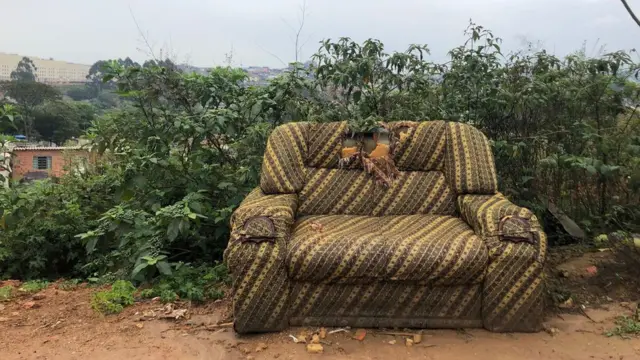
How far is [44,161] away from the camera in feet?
20.9

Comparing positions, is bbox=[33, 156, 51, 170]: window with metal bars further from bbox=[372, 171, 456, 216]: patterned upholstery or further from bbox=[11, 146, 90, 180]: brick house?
bbox=[372, 171, 456, 216]: patterned upholstery

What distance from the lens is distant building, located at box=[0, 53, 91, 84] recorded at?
450 inches

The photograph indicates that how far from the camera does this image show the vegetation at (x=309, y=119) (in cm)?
385

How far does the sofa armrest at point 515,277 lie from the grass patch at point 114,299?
6.98ft

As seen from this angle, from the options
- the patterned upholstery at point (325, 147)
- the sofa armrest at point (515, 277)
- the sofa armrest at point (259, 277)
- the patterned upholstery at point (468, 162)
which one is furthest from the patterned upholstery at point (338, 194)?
the sofa armrest at point (515, 277)

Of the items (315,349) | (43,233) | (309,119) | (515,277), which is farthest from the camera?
(43,233)

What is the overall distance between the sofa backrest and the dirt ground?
0.84 metres

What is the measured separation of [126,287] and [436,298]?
6.50 ft

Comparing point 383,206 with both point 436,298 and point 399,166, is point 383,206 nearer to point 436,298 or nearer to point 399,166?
point 399,166

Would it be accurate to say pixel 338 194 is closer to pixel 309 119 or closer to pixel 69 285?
pixel 309 119

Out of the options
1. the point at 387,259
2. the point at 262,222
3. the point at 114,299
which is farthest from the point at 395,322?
the point at 114,299

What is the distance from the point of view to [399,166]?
3.42m

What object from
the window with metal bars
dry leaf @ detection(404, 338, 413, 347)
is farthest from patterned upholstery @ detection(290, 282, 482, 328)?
the window with metal bars

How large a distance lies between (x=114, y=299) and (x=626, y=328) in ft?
9.58
